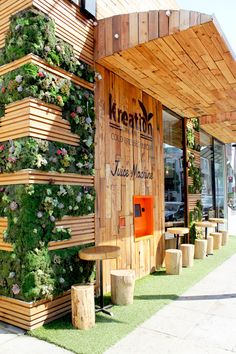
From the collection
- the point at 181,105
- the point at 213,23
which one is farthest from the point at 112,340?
the point at 181,105

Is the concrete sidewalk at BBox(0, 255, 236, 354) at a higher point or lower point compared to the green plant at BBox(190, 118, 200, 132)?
lower

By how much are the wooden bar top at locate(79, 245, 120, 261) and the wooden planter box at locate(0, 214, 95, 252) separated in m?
0.21

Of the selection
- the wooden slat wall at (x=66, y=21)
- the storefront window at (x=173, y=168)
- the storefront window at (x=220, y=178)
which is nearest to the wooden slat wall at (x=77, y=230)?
the wooden slat wall at (x=66, y=21)

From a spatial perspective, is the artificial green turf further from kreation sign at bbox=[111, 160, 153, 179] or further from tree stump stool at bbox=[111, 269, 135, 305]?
kreation sign at bbox=[111, 160, 153, 179]

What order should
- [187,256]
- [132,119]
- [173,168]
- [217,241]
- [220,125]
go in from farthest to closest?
[220,125]
[217,241]
[173,168]
[187,256]
[132,119]

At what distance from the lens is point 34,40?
3713 millimetres

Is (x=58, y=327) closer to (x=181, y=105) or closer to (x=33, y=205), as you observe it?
(x=33, y=205)

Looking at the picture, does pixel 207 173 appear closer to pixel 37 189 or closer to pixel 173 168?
pixel 173 168

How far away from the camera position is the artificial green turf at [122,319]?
3.20 meters

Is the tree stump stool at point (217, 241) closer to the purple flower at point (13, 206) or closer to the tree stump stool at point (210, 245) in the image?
the tree stump stool at point (210, 245)

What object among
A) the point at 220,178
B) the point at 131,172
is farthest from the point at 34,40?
the point at 220,178

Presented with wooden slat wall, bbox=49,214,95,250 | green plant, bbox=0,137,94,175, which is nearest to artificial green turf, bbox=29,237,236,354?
wooden slat wall, bbox=49,214,95,250

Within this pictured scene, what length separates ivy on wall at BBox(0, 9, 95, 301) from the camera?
11.6 feet

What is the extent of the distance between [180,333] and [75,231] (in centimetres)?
173
